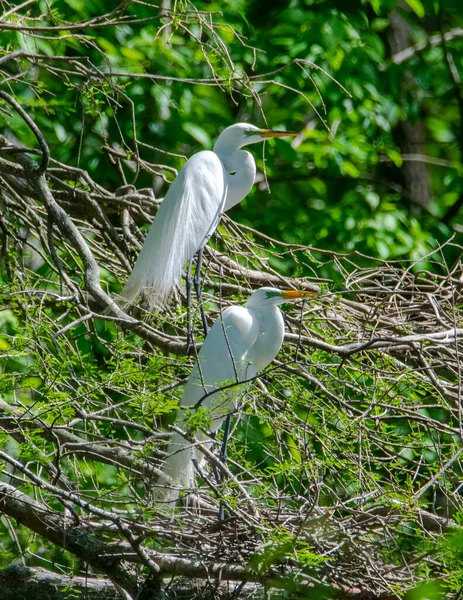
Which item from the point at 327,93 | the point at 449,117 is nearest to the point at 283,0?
the point at 327,93

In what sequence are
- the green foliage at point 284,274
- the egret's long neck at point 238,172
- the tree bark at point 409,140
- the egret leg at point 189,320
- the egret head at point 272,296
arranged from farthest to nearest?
the tree bark at point 409,140 → the egret's long neck at point 238,172 → the egret head at point 272,296 → the egret leg at point 189,320 → the green foliage at point 284,274

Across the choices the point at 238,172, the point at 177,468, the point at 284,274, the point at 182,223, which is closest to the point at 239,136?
the point at 238,172

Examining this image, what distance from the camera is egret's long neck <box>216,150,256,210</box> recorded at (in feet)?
8.70

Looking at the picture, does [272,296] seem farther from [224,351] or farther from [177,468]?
[177,468]

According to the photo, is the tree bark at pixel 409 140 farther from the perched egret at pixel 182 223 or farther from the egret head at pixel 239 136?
the perched egret at pixel 182 223

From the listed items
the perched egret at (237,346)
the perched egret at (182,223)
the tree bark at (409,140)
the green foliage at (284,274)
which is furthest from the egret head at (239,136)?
the tree bark at (409,140)

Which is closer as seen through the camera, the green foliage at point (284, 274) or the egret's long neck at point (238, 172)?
the green foliage at point (284, 274)

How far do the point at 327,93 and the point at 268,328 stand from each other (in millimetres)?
1946

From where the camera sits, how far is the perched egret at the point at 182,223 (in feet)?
7.24

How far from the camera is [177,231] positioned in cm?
228

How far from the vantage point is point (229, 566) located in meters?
1.52

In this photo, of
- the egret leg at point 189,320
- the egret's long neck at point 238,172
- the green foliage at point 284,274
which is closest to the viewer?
the green foliage at point 284,274

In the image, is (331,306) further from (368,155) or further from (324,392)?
(368,155)

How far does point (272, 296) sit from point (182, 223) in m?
0.40
